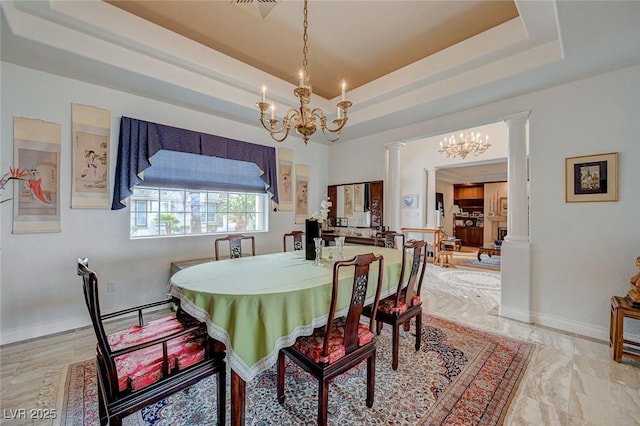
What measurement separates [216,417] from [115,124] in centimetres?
323

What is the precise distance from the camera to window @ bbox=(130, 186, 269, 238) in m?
3.36

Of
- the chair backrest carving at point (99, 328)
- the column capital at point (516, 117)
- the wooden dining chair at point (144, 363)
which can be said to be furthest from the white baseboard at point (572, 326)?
the chair backrest carving at point (99, 328)

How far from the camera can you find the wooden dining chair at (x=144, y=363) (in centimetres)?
116

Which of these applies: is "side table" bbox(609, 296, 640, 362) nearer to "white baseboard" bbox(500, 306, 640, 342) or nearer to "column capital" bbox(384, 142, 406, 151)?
"white baseboard" bbox(500, 306, 640, 342)

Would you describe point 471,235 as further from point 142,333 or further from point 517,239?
point 142,333

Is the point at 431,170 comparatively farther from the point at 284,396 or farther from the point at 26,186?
the point at 26,186

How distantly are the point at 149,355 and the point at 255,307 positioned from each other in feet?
1.99

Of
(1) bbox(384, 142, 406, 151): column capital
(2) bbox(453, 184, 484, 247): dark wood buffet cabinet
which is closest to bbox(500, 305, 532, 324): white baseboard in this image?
(1) bbox(384, 142, 406, 151): column capital

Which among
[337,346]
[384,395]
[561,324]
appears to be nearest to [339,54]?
[337,346]

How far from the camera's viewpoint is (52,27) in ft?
7.23

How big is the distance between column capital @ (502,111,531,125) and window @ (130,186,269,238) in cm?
358

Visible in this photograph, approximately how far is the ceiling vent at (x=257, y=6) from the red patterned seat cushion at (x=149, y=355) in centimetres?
268

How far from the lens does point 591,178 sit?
105 inches

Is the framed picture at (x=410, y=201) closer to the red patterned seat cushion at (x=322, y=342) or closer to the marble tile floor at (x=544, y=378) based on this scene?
the marble tile floor at (x=544, y=378)
